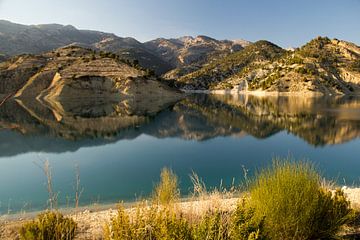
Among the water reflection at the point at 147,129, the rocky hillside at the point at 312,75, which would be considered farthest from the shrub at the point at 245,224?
the rocky hillside at the point at 312,75

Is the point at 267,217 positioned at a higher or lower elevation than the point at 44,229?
higher

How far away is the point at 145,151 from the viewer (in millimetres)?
32688

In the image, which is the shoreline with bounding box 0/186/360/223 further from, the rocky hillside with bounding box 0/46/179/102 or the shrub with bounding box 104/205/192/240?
the rocky hillside with bounding box 0/46/179/102

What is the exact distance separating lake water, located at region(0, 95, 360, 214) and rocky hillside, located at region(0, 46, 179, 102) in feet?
167

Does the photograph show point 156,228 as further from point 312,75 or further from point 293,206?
point 312,75

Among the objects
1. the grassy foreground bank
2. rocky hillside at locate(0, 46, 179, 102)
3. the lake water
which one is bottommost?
the lake water

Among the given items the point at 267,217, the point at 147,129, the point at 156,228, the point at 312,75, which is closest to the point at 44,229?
the point at 156,228

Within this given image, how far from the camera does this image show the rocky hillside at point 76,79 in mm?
104812

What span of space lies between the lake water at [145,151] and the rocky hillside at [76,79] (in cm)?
5078

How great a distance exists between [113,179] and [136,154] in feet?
30.4

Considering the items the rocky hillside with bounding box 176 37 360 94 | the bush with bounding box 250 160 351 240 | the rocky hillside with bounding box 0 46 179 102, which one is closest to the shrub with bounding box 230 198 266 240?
the bush with bounding box 250 160 351 240

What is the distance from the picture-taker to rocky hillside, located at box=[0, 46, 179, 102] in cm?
10481

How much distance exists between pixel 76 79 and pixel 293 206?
10486 cm

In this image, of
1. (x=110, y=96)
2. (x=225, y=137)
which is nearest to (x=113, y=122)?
(x=225, y=137)
